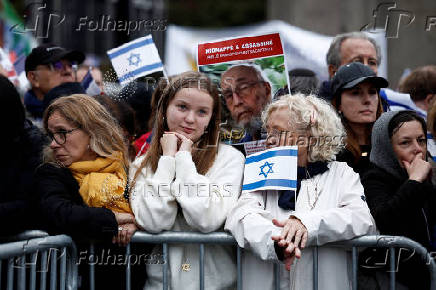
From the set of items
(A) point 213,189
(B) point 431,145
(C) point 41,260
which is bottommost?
(C) point 41,260

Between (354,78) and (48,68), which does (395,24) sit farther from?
(48,68)

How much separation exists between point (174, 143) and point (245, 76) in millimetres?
993

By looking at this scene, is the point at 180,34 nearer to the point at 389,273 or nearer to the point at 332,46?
the point at 332,46

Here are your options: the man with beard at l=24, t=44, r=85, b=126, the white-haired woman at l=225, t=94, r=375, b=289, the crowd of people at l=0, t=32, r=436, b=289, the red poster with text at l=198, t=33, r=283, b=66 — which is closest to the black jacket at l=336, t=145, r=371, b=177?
the crowd of people at l=0, t=32, r=436, b=289

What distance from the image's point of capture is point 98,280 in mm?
3652

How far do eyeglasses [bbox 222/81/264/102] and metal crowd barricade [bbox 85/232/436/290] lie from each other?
1.35 m

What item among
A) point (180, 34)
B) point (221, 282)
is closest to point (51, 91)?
point (221, 282)

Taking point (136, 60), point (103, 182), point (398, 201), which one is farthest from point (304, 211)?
point (136, 60)

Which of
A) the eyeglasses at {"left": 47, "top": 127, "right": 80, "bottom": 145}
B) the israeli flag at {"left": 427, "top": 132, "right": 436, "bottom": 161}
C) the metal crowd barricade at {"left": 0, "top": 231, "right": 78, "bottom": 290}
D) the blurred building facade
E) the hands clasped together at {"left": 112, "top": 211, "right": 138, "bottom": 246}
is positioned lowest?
the metal crowd barricade at {"left": 0, "top": 231, "right": 78, "bottom": 290}

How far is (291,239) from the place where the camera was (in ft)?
10.6

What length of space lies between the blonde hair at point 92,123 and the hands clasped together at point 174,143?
0.29 metres

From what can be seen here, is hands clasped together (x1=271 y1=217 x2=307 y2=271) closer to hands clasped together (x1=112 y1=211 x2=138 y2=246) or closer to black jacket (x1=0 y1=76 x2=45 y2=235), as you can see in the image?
hands clasped together (x1=112 y1=211 x2=138 y2=246)

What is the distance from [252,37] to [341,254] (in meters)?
1.61

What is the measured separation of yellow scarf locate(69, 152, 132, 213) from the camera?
3.58 meters
